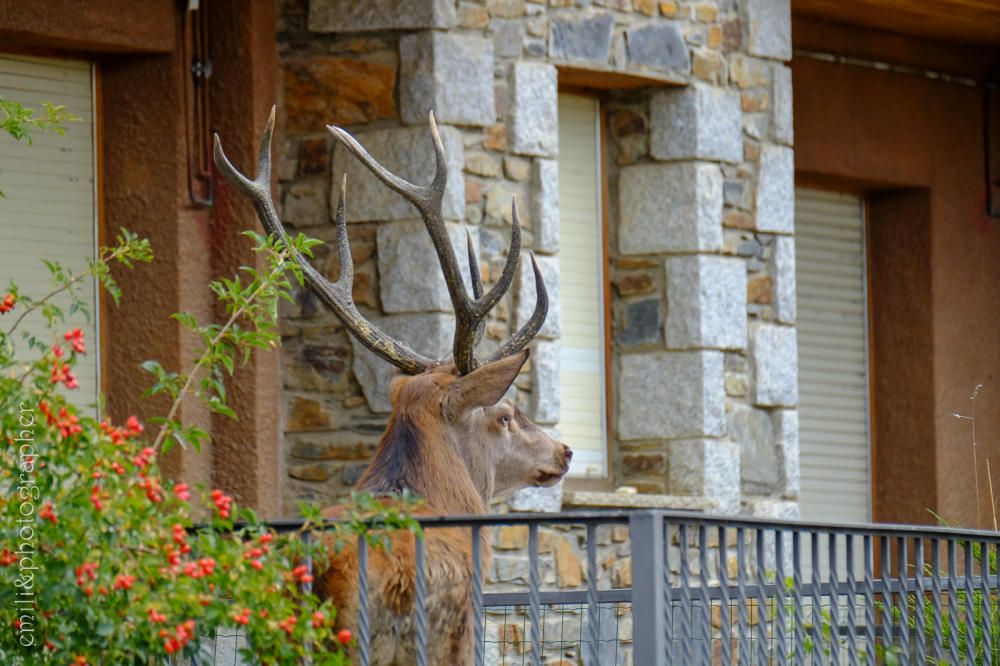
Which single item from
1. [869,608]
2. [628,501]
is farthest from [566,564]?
[869,608]

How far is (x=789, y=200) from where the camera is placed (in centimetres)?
799

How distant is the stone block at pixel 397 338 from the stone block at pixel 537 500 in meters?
0.55

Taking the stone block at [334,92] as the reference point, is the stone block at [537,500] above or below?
below

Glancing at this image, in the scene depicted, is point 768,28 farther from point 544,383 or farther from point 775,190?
point 544,383

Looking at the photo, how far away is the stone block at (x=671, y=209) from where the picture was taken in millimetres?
7578

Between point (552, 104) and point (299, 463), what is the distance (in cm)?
160

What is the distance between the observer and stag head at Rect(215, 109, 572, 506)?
523cm

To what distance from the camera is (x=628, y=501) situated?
23.9ft

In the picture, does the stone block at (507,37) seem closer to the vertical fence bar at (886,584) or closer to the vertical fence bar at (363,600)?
the vertical fence bar at (886,584)

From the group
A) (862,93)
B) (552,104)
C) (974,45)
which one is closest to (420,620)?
(552,104)

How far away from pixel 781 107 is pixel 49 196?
3004 millimetres

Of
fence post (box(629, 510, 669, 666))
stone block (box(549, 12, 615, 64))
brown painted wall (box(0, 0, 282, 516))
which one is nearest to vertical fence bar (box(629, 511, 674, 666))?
fence post (box(629, 510, 669, 666))

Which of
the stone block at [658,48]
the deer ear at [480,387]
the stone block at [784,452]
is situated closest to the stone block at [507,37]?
the stone block at [658,48]

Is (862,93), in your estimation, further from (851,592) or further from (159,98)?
(851,592)
